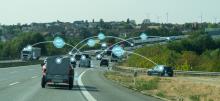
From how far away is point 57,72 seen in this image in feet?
112

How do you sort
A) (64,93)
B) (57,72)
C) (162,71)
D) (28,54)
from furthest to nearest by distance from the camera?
(28,54)
(162,71)
(57,72)
(64,93)

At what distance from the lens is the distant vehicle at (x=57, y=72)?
34031 mm

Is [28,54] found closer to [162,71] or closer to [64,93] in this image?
[162,71]

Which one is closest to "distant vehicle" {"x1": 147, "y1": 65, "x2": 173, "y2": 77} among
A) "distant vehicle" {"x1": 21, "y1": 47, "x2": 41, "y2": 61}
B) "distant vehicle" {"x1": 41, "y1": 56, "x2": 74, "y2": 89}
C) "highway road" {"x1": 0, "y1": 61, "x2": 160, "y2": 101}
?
"highway road" {"x1": 0, "y1": 61, "x2": 160, "y2": 101}

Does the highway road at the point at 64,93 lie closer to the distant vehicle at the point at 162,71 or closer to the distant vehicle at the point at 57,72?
the distant vehicle at the point at 57,72

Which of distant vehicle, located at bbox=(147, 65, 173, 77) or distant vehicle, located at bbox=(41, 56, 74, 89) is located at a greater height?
distant vehicle, located at bbox=(41, 56, 74, 89)

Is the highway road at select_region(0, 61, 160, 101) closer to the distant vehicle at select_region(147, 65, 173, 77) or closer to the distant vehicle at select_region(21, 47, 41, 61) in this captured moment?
the distant vehicle at select_region(147, 65, 173, 77)

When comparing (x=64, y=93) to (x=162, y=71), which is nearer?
(x=64, y=93)

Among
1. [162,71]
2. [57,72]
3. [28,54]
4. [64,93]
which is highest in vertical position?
[57,72]

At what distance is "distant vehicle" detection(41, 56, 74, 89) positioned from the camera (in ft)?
112

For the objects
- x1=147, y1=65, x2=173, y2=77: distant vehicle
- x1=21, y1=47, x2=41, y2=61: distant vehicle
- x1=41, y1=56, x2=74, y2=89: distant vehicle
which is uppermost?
x1=41, y1=56, x2=74, y2=89: distant vehicle

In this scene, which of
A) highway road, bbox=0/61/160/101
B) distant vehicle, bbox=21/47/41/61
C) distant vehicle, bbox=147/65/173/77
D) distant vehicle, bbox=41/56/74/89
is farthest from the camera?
distant vehicle, bbox=21/47/41/61

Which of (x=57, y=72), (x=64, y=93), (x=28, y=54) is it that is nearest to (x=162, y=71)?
(x=57, y=72)

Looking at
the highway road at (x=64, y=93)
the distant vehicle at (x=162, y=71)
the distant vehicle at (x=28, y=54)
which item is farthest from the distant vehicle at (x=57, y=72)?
the distant vehicle at (x=28, y=54)
